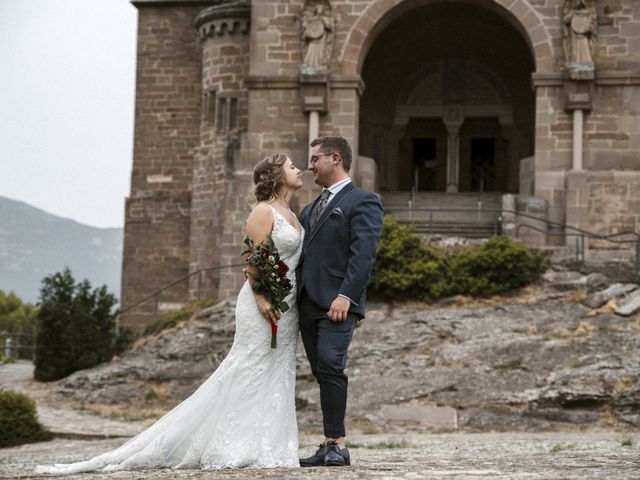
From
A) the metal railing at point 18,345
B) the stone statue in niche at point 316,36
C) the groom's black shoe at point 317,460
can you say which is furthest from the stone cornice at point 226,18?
the groom's black shoe at point 317,460

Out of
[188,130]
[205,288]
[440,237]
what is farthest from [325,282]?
[188,130]

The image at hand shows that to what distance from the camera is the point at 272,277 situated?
7578mm

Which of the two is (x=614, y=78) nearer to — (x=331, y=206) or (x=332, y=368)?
(x=331, y=206)

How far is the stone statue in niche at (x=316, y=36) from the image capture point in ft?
77.2

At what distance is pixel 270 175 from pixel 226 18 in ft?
62.6

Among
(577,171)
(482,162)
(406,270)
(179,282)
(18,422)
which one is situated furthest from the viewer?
(482,162)

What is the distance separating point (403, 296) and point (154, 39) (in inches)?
490

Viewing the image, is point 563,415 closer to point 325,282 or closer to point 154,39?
point 325,282

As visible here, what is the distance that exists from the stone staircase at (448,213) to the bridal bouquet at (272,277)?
14.0m

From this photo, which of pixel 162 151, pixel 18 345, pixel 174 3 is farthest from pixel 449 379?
pixel 18 345

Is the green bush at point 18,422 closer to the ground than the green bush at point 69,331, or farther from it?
closer to the ground

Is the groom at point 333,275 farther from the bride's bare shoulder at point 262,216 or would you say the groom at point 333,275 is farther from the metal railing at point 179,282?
the metal railing at point 179,282

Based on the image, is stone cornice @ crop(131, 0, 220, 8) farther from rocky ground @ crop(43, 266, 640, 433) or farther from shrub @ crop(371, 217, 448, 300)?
shrub @ crop(371, 217, 448, 300)

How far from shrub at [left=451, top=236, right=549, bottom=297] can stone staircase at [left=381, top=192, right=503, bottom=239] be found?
1.84m
